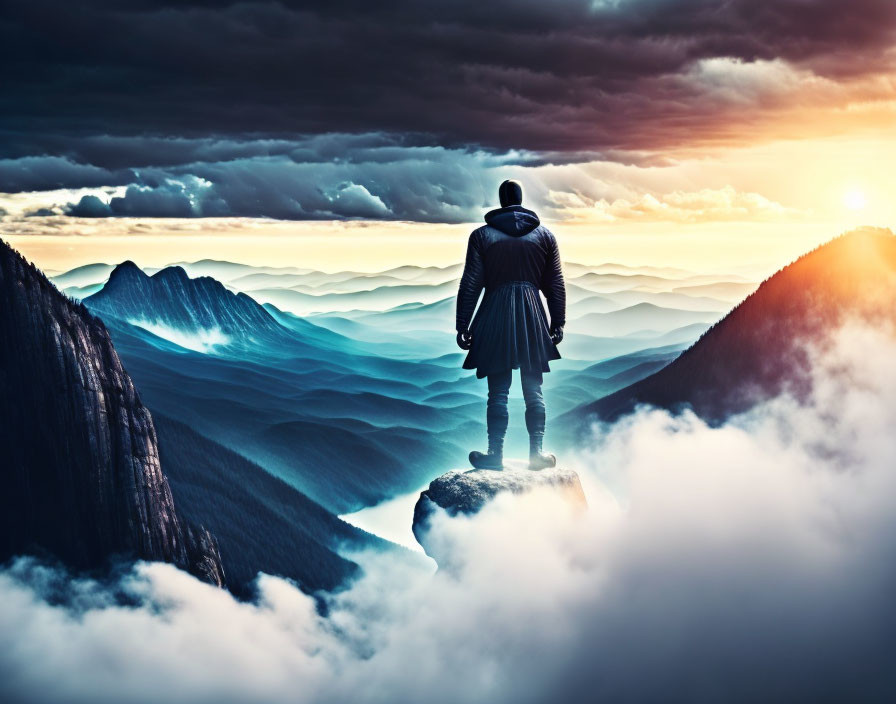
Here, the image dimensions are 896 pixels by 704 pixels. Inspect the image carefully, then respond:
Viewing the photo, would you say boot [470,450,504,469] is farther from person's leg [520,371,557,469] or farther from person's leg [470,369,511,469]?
person's leg [520,371,557,469]

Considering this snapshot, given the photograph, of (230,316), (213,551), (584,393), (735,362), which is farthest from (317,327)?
(213,551)

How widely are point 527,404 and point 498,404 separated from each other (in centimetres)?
39

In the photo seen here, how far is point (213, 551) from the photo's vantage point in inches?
505

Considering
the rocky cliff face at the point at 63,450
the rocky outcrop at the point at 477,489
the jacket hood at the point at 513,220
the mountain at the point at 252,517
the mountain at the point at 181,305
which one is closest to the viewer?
the rocky cliff face at the point at 63,450

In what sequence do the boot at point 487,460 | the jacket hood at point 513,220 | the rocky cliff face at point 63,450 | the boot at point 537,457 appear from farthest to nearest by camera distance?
the boot at point 487,460 < the boot at point 537,457 < the jacket hood at point 513,220 < the rocky cliff face at point 63,450

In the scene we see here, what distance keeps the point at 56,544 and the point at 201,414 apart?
12.5 m

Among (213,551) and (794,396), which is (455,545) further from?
(794,396)

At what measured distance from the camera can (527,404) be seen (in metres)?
12.8

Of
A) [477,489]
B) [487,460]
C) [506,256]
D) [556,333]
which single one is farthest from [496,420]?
[506,256]

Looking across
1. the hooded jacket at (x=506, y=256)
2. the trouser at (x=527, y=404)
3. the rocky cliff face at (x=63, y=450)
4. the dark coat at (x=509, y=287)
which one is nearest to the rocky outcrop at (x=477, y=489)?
the trouser at (x=527, y=404)

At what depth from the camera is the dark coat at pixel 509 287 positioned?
40.5 feet

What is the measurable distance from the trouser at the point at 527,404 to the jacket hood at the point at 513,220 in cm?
182

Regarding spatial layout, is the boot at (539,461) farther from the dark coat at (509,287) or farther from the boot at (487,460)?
the dark coat at (509,287)

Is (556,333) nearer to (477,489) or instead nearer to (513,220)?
(513,220)
